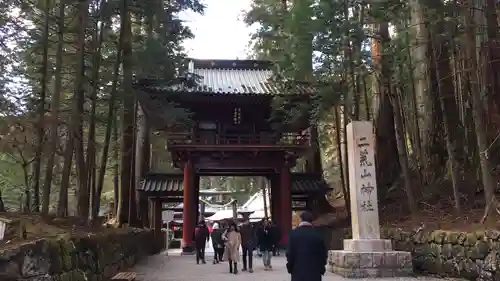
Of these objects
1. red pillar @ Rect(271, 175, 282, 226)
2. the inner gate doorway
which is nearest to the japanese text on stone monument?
the inner gate doorway

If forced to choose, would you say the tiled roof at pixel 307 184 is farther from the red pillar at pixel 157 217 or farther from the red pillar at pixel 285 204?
the red pillar at pixel 157 217

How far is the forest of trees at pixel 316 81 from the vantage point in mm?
9281

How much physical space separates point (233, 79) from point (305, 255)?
1641 centimetres

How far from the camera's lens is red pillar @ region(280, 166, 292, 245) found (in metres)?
17.4

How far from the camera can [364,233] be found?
33.2 feet

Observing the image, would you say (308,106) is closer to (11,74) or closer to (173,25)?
(173,25)

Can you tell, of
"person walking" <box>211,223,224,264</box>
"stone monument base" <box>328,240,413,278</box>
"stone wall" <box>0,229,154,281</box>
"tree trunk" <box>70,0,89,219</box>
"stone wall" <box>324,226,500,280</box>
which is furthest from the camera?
"person walking" <box>211,223,224,264</box>

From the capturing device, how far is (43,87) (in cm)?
897

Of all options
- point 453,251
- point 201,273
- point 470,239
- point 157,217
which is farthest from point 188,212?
point 470,239

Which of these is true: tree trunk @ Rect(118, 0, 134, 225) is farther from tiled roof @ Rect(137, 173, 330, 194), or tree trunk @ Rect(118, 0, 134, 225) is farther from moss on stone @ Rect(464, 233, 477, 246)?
moss on stone @ Rect(464, 233, 477, 246)

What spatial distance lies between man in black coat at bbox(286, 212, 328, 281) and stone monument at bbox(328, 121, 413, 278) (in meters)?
5.32

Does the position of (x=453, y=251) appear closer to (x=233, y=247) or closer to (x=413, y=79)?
(x=233, y=247)

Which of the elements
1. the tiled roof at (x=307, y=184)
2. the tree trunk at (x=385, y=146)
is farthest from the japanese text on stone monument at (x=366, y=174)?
the tiled roof at (x=307, y=184)

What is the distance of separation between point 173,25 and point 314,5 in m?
4.92
